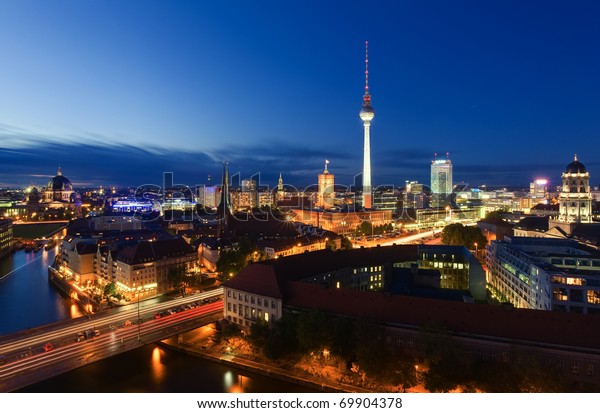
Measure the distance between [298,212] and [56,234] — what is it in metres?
43.0

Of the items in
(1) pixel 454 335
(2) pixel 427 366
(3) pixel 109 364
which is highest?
(1) pixel 454 335

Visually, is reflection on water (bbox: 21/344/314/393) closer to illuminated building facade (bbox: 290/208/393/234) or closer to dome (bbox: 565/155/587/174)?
dome (bbox: 565/155/587/174)

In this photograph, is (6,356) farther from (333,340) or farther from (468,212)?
(468,212)

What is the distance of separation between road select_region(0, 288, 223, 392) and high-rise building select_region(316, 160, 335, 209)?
8503 cm

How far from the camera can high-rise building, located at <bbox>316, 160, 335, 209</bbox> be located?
108 m

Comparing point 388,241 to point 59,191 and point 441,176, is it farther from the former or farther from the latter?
point 441,176

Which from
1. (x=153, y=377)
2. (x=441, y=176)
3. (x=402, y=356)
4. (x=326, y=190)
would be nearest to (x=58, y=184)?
(x=326, y=190)

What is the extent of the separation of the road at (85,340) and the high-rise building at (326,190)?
85.0 m

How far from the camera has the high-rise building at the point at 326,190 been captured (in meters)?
108

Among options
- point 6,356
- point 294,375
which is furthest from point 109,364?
point 294,375

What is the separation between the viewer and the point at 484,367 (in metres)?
13.8

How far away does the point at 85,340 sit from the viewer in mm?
18188

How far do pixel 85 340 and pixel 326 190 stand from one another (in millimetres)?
95379

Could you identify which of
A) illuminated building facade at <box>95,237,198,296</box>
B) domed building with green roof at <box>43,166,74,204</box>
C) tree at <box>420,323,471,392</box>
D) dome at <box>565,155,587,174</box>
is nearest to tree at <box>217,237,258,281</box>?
illuminated building facade at <box>95,237,198,296</box>
